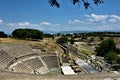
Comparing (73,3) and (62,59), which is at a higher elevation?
(73,3)

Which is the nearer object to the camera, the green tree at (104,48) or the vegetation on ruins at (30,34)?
the green tree at (104,48)

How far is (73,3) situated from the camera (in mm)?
6129

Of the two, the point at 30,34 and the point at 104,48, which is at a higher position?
the point at 30,34

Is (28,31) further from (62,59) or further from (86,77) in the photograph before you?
(86,77)

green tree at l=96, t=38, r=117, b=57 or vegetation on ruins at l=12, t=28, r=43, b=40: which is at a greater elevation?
vegetation on ruins at l=12, t=28, r=43, b=40

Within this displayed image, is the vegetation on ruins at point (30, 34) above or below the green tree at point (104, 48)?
above

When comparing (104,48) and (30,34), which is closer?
(104,48)

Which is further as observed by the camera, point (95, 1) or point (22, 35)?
point (22, 35)

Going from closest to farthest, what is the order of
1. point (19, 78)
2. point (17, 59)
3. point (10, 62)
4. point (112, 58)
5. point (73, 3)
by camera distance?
1. point (73, 3)
2. point (19, 78)
3. point (10, 62)
4. point (17, 59)
5. point (112, 58)

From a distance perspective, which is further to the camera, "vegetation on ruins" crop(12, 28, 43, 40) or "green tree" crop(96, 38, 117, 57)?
"vegetation on ruins" crop(12, 28, 43, 40)

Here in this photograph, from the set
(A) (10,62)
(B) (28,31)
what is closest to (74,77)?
(A) (10,62)

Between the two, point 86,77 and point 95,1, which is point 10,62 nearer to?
point 86,77

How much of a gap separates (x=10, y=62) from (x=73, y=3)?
21016 millimetres

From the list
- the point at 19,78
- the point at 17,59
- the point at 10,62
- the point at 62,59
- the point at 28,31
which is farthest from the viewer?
the point at 28,31
